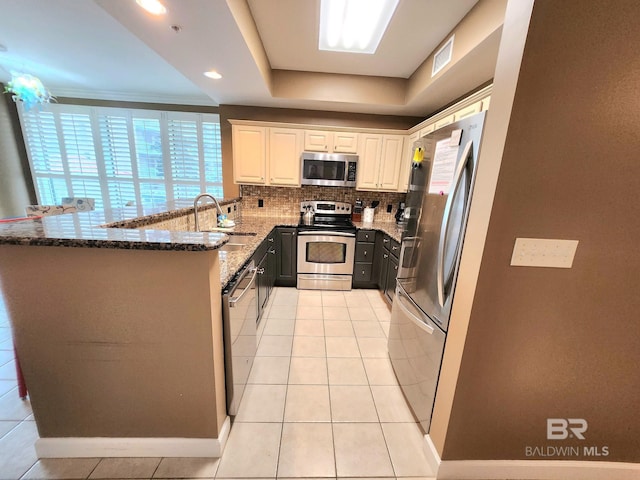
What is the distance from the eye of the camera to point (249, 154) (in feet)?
10.7

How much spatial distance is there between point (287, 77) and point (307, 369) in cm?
321

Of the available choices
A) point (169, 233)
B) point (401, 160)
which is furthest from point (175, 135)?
point (169, 233)

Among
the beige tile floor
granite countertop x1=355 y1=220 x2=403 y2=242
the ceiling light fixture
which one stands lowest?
the beige tile floor

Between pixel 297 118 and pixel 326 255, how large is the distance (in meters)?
2.04

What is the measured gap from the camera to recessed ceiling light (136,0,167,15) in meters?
1.36

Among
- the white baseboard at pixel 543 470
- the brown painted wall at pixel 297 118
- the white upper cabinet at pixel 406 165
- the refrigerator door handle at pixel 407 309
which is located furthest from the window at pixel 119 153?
the white baseboard at pixel 543 470

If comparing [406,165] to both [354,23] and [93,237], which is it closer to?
[354,23]

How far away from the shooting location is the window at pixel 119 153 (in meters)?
4.31

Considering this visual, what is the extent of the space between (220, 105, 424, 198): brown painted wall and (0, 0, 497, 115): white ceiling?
0.12m

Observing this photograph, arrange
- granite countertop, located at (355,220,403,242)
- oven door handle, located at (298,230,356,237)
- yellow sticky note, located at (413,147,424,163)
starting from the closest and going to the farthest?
yellow sticky note, located at (413,147,424,163)
granite countertop, located at (355,220,403,242)
oven door handle, located at (298,230,356,237)

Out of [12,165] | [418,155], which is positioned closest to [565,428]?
[418,155]

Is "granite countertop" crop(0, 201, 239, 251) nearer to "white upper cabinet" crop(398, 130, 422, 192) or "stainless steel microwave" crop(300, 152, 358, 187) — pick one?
"stainless steel microwave" crop(300, 152, 358, 187)

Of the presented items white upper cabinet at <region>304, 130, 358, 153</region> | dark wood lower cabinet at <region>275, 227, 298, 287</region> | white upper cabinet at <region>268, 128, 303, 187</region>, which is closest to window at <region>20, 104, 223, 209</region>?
white upper cabinet at <region>268, 128, 303, 187</region>

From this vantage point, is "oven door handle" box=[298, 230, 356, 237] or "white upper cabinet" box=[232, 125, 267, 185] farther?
"white upper cabinet" box=[232, 125, 267, 185]
